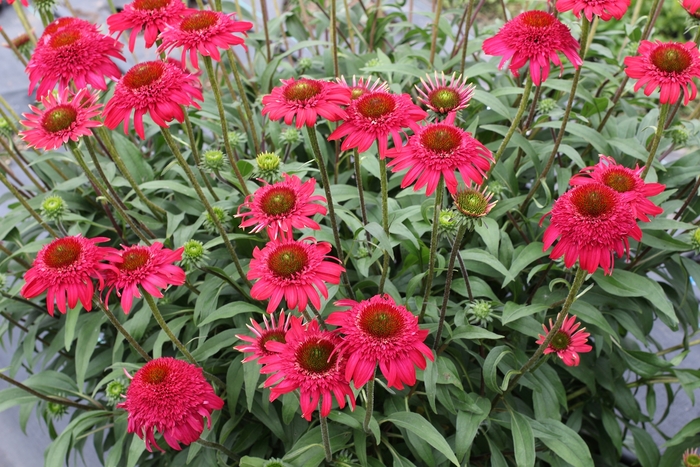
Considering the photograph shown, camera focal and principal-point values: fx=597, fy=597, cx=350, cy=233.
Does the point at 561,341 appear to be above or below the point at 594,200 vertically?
below

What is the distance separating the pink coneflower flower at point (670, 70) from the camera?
3.92 ft

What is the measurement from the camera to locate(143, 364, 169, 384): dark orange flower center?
1062 millimetres

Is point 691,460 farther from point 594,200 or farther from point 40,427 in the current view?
point 40,427

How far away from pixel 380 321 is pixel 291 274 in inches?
7.2

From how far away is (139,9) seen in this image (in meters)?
1.25

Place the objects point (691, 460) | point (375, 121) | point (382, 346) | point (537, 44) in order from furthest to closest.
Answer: point (691, 460)
point (537, 44)
point (375, 121)
point (382, 346)

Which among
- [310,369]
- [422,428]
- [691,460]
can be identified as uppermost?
[310,369]

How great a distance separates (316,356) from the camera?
96cm

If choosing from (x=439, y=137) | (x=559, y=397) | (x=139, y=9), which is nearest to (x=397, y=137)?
(x=439, y=137)

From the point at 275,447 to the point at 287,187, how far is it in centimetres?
85

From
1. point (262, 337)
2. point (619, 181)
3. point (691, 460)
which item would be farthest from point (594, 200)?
point (691, 460)

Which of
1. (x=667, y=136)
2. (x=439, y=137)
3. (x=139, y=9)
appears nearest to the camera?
(x=439, y=137)

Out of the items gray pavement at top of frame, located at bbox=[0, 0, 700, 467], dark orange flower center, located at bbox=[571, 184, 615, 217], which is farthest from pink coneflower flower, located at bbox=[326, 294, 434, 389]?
gray pavement at top of frame, located at bbox=[0, 0, 700, 467]

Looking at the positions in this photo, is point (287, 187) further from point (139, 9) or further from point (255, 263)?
point (139, 9)
